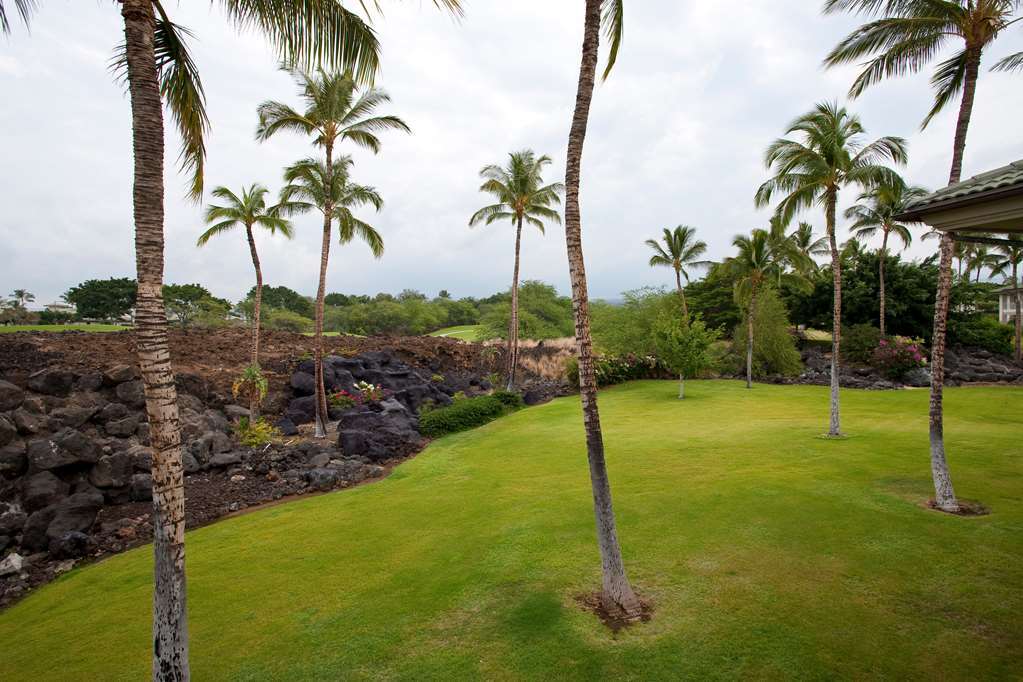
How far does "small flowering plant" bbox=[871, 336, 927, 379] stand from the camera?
30.2m

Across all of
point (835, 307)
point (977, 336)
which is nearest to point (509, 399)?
point (835, 307)

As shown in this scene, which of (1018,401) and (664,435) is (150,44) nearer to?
(664,435)

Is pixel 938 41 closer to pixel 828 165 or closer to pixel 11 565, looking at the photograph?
pixel 828 165

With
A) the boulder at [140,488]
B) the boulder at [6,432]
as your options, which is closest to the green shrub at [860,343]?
the boulder at [140,488]

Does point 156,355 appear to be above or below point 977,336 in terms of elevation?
below

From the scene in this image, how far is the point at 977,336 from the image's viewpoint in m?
37.6

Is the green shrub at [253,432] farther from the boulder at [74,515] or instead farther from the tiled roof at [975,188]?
the tiled roof at [975,188]

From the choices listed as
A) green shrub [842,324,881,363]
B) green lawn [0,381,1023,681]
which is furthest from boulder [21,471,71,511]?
green shrub [842,324,881,363]

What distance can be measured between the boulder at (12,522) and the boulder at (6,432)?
2.70 metres

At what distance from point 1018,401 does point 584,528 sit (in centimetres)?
2341

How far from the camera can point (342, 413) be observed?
20.9 m

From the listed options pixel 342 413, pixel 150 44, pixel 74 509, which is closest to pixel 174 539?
pixel 150 44

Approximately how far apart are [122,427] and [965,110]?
21.2 meters

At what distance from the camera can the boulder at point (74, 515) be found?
10.1 metres
